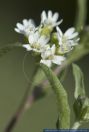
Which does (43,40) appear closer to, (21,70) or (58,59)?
(58,59)

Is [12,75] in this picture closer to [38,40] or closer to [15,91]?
[15,91]

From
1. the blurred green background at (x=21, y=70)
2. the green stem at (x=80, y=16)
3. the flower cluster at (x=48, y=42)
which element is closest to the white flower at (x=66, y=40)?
the flower cluster at (x=48, y=42)

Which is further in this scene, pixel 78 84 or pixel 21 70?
pixel 21 70

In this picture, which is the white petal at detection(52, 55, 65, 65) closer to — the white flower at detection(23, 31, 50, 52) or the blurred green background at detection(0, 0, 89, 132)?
the white flower at detection(23, 31, 50, 52)

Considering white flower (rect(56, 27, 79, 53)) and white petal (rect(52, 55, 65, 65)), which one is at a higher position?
white flower (rect(56, 27, 79, 53))

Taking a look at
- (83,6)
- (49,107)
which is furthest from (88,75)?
(83,6)

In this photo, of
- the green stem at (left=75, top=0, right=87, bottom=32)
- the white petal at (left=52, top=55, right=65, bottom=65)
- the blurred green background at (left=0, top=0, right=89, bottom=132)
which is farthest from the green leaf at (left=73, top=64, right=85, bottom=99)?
the blurred green background at (left=0, top=0, right=89, bottom=132)

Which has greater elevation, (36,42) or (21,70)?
(21,70)

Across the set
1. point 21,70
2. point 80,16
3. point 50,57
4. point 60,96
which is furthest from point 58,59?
point 21,70
